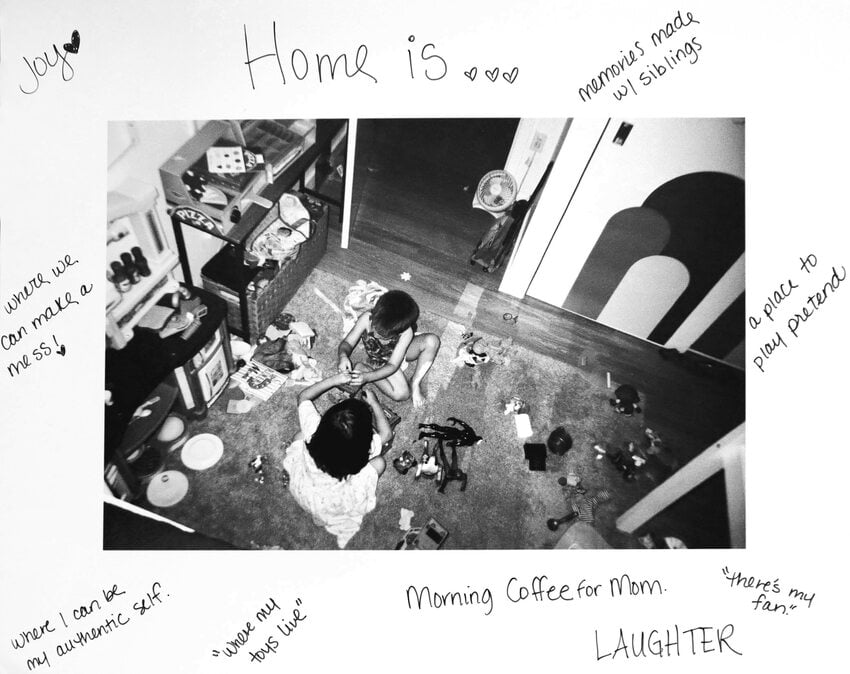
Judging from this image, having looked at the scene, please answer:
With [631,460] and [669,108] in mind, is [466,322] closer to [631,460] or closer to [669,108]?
[631,460]

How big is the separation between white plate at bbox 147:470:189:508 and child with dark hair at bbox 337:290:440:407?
49cm

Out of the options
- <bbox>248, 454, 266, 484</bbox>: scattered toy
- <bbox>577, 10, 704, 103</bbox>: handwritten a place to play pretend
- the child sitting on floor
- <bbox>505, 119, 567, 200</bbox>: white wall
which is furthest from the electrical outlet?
<bbox>248, 454, 266, 484</bbox>: scattered toy

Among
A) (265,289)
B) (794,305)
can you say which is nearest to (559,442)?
(794,305)

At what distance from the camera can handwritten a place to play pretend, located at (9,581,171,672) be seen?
0.88m

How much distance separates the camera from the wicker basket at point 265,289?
99 centimetres

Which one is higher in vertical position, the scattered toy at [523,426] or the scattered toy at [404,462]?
the scattered toy at [523,426]

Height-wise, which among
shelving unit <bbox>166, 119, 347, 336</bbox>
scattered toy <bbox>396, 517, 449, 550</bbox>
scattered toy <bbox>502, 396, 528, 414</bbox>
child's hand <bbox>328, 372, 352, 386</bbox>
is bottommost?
scattered toy <bbox>396, 517, 449, 550</bbox>

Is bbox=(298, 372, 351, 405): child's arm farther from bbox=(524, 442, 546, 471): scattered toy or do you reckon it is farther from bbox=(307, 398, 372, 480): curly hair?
bbox=(524, 442, 546, 471): scattered toy

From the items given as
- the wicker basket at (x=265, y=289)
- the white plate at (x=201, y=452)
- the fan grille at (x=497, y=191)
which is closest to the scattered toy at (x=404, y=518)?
the white plate at (x=201, y=452)

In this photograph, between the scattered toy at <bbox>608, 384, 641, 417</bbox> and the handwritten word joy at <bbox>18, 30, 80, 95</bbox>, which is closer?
the handwritten word joy at <bbox>18, 30, 80, 95</bbox>

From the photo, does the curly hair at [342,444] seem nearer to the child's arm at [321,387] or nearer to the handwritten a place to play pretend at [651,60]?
the child's arm at [321,387]

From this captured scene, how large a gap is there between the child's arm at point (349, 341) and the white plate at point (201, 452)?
0.37 metres

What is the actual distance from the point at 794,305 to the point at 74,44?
73.1 inches

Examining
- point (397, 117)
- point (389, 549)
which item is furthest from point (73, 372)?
point (397, 117)
